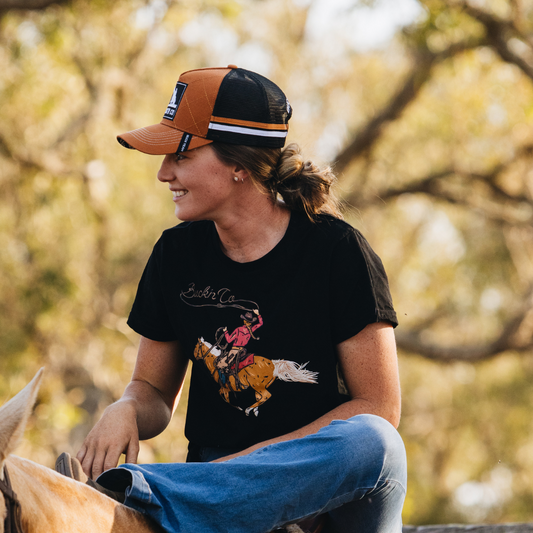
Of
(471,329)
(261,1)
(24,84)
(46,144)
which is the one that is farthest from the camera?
(471,329)

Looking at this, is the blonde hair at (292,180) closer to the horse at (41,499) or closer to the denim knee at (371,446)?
the denim knee at (371,446)

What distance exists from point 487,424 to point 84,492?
1265 cm

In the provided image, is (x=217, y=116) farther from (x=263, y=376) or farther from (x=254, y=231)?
(x=263, y=376)

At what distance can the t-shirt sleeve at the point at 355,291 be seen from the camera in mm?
1726

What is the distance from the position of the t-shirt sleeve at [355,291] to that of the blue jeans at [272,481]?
27 cm

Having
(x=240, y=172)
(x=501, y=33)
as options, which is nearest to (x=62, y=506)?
(x=240, y=172)

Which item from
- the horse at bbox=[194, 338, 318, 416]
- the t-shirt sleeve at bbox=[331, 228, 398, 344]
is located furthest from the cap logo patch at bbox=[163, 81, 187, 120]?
the horse at bbox=[194, 338, 318, 416]

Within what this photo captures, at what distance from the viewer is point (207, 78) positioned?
6.16ft

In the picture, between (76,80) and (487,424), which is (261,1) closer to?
(76,80)

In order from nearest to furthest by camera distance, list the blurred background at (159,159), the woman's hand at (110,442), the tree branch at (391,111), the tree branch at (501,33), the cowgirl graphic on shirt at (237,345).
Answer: the woman's hand at (110,442)
the cowgirl graphic on shirt at (237,345)
the tree branch at (501,33)
the blurred background at (159,159)
the tree branch at (391,111)

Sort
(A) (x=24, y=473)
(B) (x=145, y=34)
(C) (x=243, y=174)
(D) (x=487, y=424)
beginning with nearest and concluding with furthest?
1. (A) (x=24, y=473)
2. (C) (x=243, y=174)
3. (B) (x=145, y=34)
4. (D) (x=487, y=424)

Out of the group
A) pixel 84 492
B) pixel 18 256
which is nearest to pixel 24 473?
pixel 84 492

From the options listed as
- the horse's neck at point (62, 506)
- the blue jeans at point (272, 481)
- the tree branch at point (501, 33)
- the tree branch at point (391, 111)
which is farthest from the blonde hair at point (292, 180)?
the tree branch at point (391, 111)

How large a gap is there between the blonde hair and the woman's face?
8 cm
